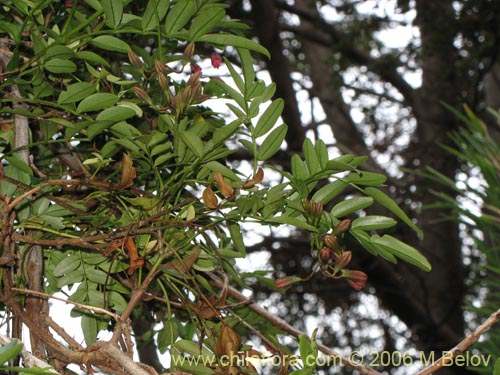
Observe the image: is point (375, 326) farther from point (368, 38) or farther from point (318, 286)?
point (368, 38)

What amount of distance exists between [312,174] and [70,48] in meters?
0.20

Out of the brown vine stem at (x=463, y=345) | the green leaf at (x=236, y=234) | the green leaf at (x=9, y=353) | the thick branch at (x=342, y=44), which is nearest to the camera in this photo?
the green leaf at (x=9, y=353)

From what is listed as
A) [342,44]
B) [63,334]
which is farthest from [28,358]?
[342,44]

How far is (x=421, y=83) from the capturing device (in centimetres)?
340

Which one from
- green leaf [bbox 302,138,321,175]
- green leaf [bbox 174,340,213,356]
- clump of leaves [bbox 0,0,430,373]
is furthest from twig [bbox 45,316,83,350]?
green leaf [bbox 302,138,321,175]

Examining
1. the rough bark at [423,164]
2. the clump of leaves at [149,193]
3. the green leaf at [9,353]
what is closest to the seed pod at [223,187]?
the clump of leaves at [149,193]

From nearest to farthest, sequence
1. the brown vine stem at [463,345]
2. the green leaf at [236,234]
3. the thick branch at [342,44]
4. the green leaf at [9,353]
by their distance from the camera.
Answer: the green leaf at [9,353], the brown vine stem at [463,345], the green leaf at [236,234], the thick branch at [342,44]

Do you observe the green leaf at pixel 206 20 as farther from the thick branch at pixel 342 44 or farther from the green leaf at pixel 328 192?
the thick branch at pixel 342 44

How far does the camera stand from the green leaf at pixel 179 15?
21.3 inches

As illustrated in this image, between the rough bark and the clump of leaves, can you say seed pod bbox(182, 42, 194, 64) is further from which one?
the rough bark

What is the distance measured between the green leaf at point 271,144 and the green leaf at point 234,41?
0.06 m

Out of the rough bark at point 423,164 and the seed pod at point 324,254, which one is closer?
the seed pod at point 324,254

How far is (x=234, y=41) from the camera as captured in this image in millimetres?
534

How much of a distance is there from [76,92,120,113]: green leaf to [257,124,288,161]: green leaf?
117mm
